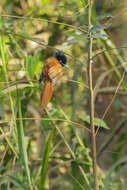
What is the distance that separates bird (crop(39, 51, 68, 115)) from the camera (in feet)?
5.46

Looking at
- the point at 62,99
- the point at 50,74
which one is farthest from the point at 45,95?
the point at 62,99

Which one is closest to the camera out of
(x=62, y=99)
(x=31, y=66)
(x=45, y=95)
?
(x=45, y=95)

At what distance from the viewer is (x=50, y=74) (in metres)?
1.83

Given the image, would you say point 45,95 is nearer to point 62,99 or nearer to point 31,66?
point 31,66

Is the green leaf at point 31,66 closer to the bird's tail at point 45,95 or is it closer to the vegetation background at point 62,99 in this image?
the vegetation background at point 62,99

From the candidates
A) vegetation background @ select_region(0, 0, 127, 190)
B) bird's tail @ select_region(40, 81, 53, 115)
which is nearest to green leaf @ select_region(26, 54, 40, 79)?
vegetation background @ select_region(0, 0, 127, 190)


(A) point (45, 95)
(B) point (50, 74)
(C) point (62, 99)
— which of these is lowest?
(A) point (45, 95)

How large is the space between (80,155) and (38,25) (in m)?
1.98

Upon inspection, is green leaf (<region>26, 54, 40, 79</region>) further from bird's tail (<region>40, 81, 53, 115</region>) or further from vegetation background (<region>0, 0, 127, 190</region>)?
bird's tail (<region>40, 81, 53, 115</region>)

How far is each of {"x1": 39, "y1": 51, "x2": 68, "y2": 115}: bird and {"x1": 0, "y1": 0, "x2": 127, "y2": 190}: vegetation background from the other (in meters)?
0.05

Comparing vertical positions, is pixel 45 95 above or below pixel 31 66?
below

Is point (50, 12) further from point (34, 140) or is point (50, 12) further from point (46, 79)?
point (46, 79)

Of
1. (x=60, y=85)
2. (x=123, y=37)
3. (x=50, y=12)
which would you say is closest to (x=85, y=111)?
(x=60, y=85)

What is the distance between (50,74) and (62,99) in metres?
1.81
